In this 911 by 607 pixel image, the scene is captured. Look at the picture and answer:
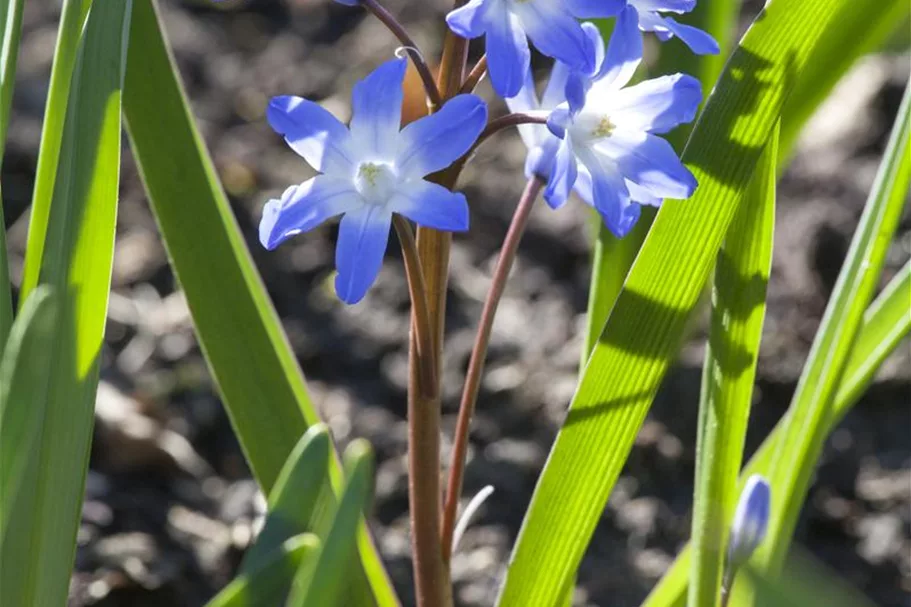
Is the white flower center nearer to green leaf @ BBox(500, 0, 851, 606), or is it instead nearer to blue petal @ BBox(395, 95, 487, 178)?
blue petal @ BBox(395, 95, 487, 178)

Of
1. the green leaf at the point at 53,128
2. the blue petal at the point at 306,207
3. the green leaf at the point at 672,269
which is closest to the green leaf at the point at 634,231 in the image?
the green leaf at the point at 672,269

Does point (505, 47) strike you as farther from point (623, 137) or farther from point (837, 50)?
point (837, 50)

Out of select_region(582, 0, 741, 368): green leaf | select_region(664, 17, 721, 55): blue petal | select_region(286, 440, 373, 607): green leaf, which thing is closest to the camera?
select_region(286, 440, 373, 607): green leaf

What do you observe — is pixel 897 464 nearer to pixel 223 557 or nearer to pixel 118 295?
pixel 223 557

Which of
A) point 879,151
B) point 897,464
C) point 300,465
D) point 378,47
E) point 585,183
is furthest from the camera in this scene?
point 378,47

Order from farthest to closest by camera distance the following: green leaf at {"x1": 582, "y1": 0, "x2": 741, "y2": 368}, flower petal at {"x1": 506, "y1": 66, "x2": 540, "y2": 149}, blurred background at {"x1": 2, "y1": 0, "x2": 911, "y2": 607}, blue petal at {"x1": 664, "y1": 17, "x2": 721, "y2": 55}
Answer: blurred background at {"x1": 2, "y1": 0, "x2": 911, "y2": 607}, green leaf at {"x1": 582, "y1": 0, "x2": 741, "y2": 368}, flower petal at {"x1": 506, "y1": 66, "x2": 540, "y2": 149}, blue petal at {"x1": 664, "y1": 17, "x2": 721, "y2": 55}

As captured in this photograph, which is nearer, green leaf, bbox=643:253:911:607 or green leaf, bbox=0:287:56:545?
green leaf, bbox=0:287:56:545

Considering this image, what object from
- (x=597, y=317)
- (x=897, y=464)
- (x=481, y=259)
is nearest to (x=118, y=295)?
(x=481, y=259)

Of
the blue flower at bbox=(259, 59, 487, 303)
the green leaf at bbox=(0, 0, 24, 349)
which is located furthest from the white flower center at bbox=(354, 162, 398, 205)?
the green leaf at bbox=(0, 0, 24, 349)
